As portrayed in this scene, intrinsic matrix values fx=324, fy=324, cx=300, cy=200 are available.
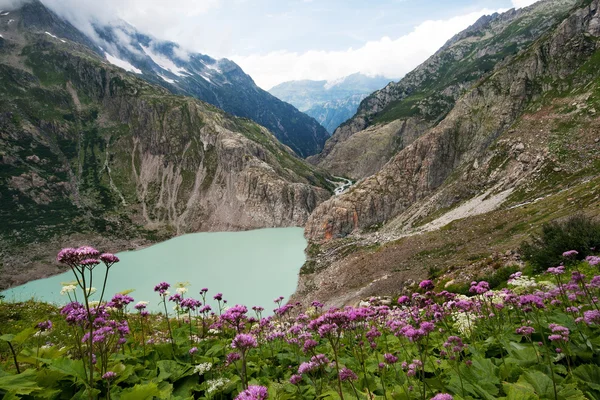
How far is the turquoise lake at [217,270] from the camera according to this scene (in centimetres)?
5591

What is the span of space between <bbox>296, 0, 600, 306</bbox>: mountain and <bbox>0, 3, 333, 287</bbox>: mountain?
Result: 47.2 metres

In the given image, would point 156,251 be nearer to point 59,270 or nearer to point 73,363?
point 59,270

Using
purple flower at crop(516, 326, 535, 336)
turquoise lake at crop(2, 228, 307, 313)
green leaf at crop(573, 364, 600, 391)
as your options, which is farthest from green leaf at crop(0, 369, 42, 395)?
turquoise lake at crop(2, 228, 307, 313)

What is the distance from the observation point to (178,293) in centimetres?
971

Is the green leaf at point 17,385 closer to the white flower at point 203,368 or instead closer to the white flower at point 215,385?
the white flower at point 215,385

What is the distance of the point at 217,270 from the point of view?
71.0m

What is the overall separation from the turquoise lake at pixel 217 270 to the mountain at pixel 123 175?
19.9m

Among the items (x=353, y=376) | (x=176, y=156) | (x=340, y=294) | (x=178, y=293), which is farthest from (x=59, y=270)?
(x=353, y=376)

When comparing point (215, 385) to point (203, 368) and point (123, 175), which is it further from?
point (123, 175)

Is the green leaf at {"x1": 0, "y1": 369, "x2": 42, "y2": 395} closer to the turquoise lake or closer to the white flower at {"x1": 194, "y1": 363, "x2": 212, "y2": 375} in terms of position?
the white flower at {"x1": 194, "y1": 363, "x2": 212, "y2": 375}

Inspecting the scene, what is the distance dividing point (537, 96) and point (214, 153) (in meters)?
130

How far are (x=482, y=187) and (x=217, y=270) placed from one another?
187ft

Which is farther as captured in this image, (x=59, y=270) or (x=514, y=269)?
(x=59, y=270)

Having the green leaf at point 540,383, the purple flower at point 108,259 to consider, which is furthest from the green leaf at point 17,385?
the green leaf at point 540,383
